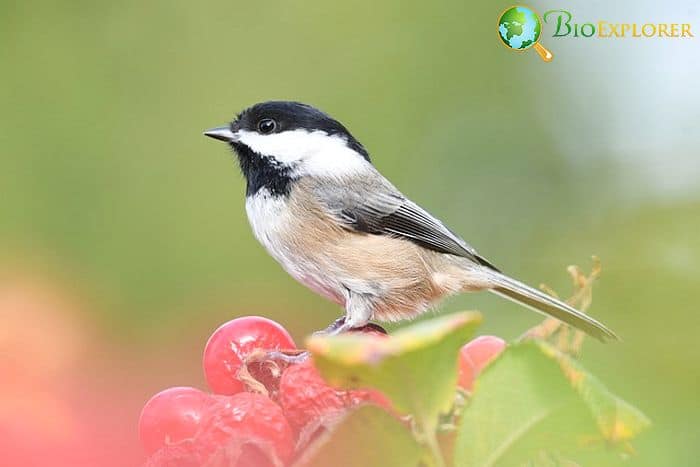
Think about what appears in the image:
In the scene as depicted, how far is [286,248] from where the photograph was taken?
1.50 m

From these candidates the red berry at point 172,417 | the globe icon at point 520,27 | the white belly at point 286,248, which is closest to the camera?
the red berry at point 172,417

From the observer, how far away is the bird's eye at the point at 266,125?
5.09ft

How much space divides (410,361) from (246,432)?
0.84ft

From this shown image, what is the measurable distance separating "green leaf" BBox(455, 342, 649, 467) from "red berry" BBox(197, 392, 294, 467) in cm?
17

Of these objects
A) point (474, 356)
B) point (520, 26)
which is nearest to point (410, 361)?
point (474, 356)

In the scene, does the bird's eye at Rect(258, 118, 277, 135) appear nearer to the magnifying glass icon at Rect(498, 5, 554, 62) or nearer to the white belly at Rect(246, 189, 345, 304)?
the white belly at Rect(246, 189, 345, 304)

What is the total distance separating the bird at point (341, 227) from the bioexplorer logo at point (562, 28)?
72cm

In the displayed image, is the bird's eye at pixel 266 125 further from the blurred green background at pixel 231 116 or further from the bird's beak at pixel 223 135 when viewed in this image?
the blurred green background at pixel 231 116

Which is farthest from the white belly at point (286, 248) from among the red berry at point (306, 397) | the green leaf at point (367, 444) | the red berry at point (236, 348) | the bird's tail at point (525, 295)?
the green leaf at point (367, 444)

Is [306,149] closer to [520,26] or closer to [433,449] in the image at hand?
[520,26]

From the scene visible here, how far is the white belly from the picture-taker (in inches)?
58.6

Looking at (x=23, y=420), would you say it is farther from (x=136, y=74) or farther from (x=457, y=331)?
(x=136, y=74)

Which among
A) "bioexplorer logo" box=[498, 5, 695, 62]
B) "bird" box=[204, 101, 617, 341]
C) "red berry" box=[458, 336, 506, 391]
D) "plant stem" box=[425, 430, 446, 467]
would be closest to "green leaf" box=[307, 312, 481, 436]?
"plant stem" box=[425, 430, 446, 467]

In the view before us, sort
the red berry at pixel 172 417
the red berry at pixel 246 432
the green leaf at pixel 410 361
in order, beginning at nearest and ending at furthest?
the green leaf at pixel 410 361, the red berry at pixel 246 432, the red berry at pixel 172 417
